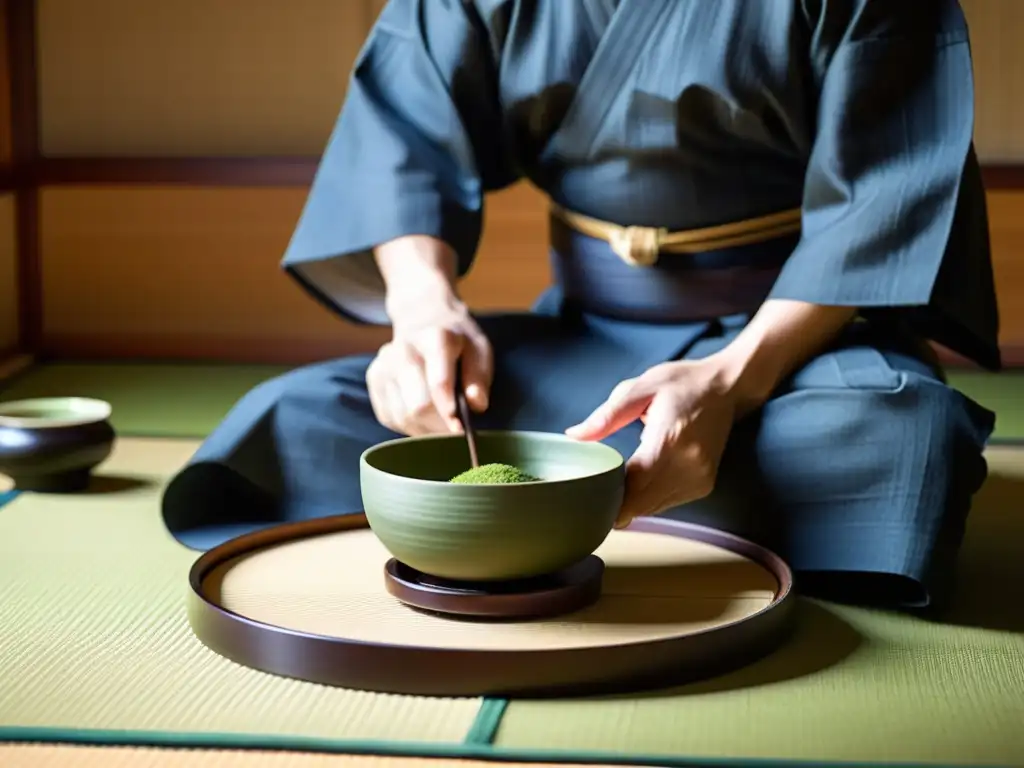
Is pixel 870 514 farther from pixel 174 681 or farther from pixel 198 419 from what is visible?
pixel 198 419

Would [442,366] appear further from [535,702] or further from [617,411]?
[535,702]

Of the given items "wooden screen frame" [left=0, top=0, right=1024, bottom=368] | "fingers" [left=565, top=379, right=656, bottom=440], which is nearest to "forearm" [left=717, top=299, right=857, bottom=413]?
"fingers" [left=565, top=379, right=656, bottom=440]

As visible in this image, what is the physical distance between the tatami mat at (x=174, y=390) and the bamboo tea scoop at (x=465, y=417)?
4.12 ft

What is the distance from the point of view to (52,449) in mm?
2490

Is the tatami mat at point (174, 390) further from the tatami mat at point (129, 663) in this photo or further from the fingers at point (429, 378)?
the fingers at point (429, 378)

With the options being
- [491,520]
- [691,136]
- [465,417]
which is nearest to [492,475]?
[491,520]

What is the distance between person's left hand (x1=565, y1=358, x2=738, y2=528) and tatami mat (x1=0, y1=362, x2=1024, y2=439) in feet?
4.35

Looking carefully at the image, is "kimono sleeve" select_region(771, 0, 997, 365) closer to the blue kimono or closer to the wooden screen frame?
the blue kimono

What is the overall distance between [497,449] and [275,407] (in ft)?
1.63

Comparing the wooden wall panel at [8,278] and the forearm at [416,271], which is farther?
the wooden wall panel at [8,278]

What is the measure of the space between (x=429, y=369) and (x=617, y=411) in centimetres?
26

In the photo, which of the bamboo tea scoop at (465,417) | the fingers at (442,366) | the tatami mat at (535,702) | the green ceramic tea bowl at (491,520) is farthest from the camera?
the fingers at (442,366)

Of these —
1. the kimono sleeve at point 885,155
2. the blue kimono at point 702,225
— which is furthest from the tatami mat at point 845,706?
the kimono sleeve at point 885,155

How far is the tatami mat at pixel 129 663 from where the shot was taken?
4.82ft
